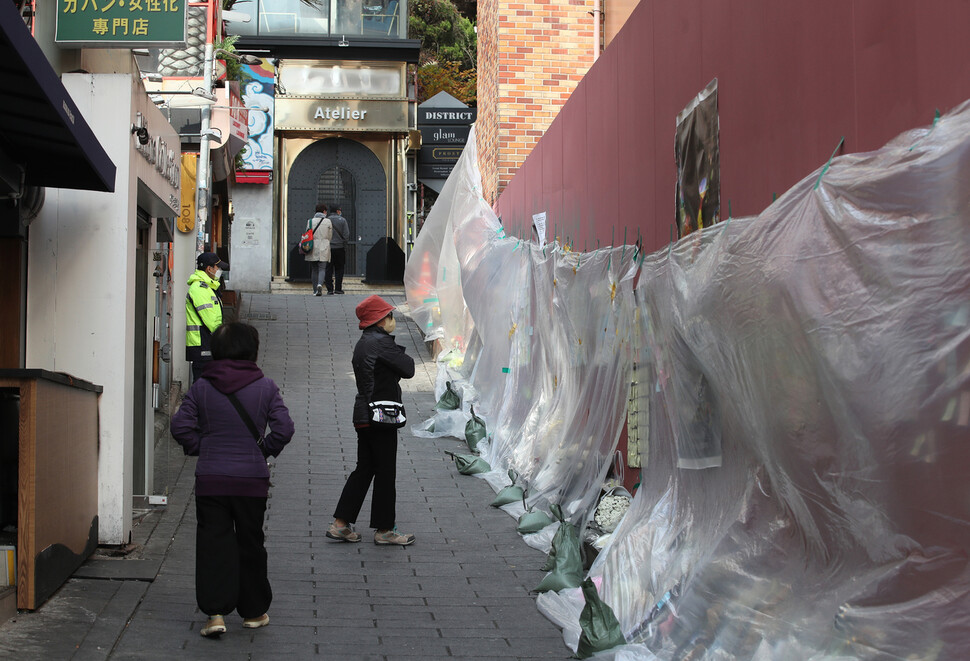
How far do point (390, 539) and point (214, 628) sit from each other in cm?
221

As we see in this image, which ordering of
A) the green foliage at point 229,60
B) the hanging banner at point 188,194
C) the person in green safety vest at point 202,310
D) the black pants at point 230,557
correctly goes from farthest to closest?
the green foliage at point 229,60, the hanging banner at point 188,194, the person in green safety vest at point 202,310, the black pants at point 230,557

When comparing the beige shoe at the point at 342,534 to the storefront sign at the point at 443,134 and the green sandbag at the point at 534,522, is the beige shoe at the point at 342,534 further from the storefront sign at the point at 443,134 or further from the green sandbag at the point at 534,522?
the storefront sign at the point at 443,134

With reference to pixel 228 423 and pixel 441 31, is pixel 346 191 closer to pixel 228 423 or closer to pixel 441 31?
pixel 441 31

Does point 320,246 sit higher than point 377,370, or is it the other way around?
point 320,246

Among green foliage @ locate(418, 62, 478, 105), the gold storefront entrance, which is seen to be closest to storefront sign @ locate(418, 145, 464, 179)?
the gold storefront entrance

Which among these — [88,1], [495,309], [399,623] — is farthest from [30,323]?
[495,309]

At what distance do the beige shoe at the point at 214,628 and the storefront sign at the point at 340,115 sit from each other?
22.9 metres

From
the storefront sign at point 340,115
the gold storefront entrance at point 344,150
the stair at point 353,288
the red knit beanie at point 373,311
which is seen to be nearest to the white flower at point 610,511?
the red knit beanie at point 373,311

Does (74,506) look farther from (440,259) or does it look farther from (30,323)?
(440,259)

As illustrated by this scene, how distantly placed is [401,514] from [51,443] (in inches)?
129

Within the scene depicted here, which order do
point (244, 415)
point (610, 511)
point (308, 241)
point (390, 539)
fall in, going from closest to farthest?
point (244, 415) < point (610, 511) < point (390, 539) < point (308, 241)

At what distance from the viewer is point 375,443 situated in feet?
24.3

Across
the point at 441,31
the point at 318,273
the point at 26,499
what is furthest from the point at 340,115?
the point at 26,499

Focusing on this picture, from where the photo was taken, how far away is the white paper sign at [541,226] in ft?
34.8
